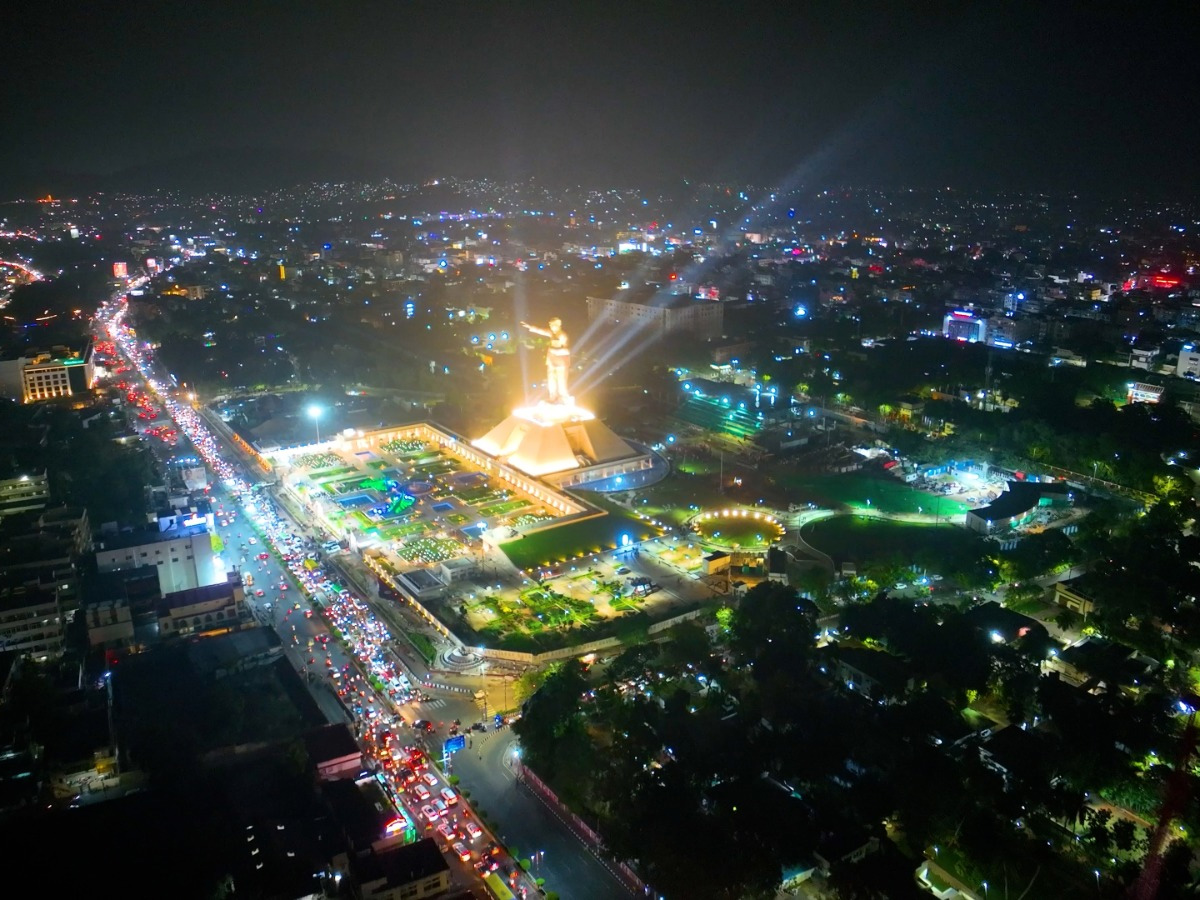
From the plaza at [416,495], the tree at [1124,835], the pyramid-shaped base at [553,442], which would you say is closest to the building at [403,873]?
the tree at [1124,835]

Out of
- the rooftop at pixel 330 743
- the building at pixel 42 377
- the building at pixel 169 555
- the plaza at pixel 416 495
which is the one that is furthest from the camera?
the building at pixel 42 377

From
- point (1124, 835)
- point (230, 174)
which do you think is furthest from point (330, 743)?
point (230, 174)

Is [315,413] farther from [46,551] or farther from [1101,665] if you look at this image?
[1101,665]

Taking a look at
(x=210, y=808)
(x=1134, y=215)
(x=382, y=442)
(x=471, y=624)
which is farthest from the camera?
(x=1134, y=215)

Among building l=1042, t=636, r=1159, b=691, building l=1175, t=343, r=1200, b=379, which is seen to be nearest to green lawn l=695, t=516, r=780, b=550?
building l=1042, t=636, r=1159, b=691

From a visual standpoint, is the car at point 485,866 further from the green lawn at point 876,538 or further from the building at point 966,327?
the building at point 966,327

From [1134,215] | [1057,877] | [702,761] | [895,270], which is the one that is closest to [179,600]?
[702,761]

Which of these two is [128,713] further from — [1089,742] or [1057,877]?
[1089,742]
